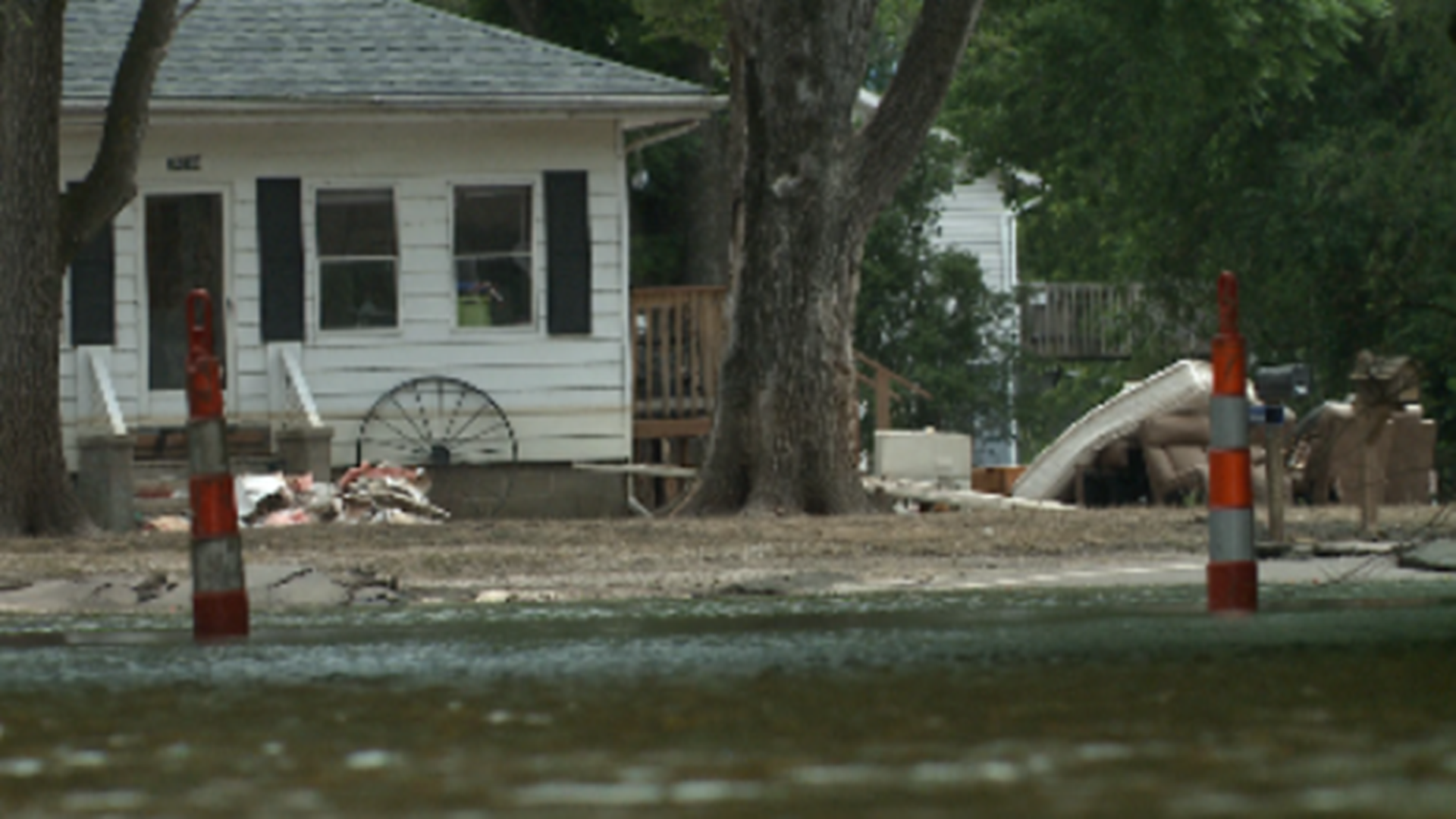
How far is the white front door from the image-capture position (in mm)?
25484

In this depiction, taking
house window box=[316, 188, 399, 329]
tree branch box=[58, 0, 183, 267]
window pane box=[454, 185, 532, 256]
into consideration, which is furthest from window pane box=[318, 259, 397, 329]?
tree branch box=[58, 0, 183, 267]

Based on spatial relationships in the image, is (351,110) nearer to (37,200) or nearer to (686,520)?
(37,200)

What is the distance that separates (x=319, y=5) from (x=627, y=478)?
6560mm

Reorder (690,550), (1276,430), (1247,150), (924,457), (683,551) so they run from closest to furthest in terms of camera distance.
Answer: (1276,430) < (683,551) < (690,550) < (924,457) < (1247,150)

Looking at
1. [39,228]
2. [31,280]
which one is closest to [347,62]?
[39,228]

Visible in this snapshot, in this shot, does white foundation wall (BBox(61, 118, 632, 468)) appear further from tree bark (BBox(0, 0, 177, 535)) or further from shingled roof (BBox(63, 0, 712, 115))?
tree bark (BBox(0, 0, 177, 535))

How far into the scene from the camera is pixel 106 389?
80.9 ft

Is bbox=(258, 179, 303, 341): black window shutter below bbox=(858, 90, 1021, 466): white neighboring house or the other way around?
below

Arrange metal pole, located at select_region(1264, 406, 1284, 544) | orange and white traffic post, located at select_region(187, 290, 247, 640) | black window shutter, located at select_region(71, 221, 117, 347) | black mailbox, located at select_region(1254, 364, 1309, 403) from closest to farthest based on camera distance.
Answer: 1. orange and white traffic post, located at select_region(187, 290, 247, 640)
2. metal pole, located at select_region(1264, 406, 1284, 544)
3. black mailbox, located at select_region(1254, 364, 1309, 403)
4. black window shutter, located at select_region(71, 221, 117, 347)

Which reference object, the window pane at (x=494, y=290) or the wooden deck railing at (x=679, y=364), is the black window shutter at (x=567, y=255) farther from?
the wooden deck railing at (x=679, y=364)

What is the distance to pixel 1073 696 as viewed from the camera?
5.08 metres

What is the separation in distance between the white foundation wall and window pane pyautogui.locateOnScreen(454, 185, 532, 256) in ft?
0.57

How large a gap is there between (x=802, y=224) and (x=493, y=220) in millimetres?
7774

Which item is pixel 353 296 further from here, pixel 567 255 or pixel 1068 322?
pixel 1068 322
